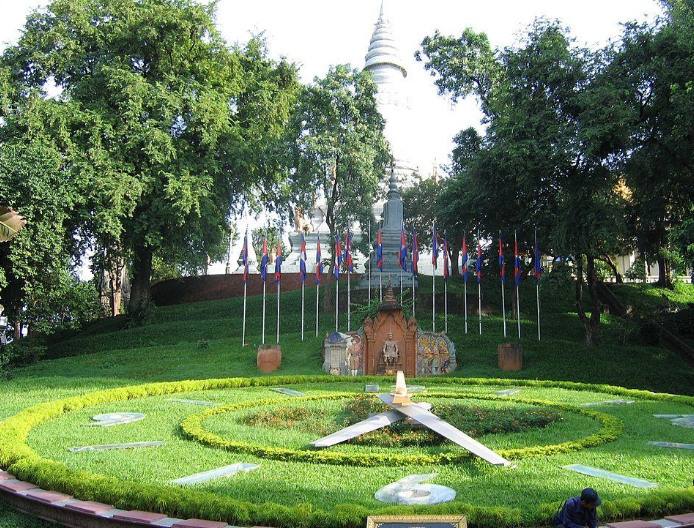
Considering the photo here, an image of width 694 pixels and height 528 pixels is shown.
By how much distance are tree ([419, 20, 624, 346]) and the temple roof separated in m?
27.0

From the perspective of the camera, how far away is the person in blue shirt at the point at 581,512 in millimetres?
5723

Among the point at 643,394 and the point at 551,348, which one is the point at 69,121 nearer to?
the point at 551,348

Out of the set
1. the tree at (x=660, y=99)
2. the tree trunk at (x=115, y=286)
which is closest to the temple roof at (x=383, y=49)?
the tree trunk at (x=115, y=286)

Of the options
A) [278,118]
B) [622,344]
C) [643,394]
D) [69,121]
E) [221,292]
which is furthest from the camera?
[221,292]

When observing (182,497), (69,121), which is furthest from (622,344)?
(69,121)

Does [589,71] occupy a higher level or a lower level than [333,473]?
higher

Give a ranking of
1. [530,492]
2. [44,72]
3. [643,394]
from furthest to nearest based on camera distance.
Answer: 1. [44,72]
2. [643,394]
3. [530,492]

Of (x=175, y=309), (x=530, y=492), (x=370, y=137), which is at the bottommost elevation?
(x=530, y=492)

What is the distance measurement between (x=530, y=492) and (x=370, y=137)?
23.7m

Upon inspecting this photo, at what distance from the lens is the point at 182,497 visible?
6609 mm

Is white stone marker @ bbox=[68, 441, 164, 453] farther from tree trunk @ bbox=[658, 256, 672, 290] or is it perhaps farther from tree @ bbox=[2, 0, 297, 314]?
tree trunk @ bbox=[658, 256, 672, 290]

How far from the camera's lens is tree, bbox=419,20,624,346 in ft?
70.8

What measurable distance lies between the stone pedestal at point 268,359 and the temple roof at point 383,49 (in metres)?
36.7

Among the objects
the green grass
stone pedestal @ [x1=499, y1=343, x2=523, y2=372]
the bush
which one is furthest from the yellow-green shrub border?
the bush
